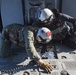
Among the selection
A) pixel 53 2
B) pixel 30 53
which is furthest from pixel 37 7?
pixel 30 53

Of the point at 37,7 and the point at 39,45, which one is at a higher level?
the point at 37,7

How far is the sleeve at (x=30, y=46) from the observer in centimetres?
428

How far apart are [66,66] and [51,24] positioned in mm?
1009

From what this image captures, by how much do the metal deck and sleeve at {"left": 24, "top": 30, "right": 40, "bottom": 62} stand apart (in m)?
0.19

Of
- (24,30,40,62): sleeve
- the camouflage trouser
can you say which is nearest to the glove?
(24,30,40,62): sleeve

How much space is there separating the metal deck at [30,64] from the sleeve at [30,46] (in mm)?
189

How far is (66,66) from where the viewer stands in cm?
441

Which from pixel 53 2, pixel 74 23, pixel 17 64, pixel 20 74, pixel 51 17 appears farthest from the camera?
pixel 53 2

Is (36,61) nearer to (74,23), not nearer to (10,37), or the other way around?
(10,37)

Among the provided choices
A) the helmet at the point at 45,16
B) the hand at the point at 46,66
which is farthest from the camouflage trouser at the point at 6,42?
the hand at the point at 46,66

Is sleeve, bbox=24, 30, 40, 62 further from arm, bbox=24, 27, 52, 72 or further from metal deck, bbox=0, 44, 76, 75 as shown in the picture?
metal deck, bbox=0, 44, 76, 75

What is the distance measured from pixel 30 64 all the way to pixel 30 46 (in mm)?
317

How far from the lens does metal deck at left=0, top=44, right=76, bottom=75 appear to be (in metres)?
4.25

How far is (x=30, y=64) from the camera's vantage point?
4461 millimetres
